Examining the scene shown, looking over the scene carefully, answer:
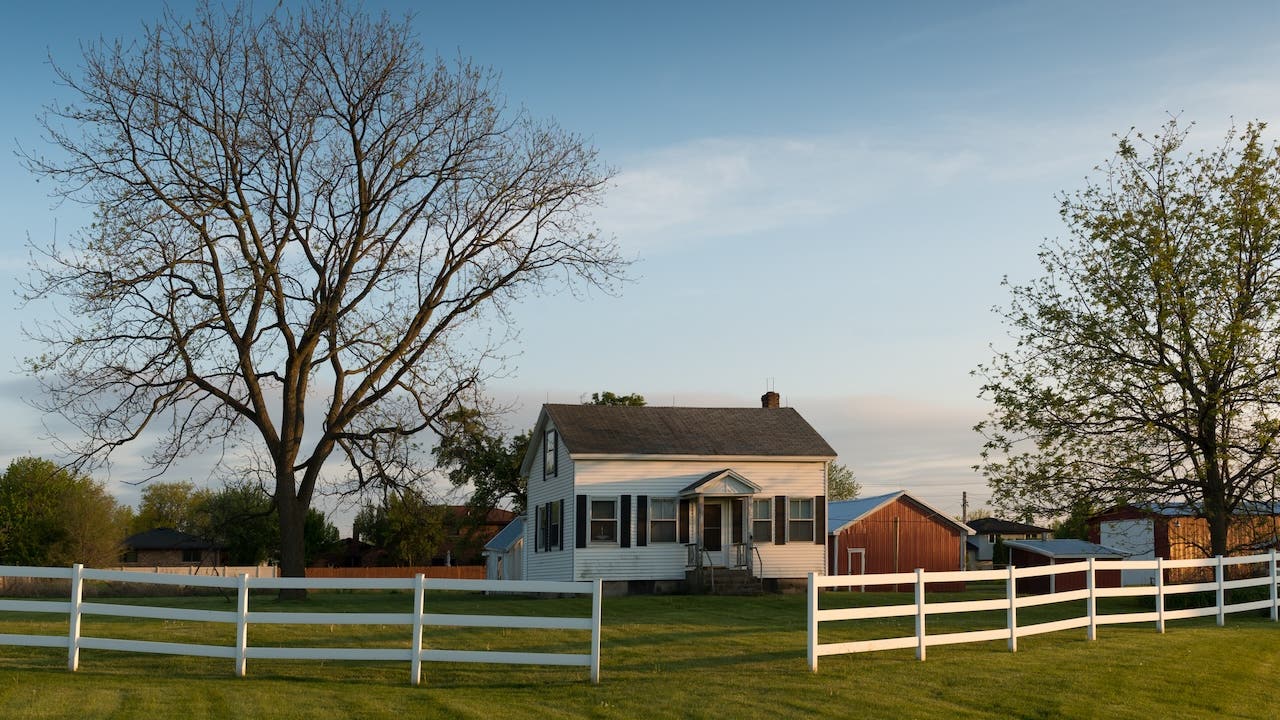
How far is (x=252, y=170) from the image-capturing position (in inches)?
1186

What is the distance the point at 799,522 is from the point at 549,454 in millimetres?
8050

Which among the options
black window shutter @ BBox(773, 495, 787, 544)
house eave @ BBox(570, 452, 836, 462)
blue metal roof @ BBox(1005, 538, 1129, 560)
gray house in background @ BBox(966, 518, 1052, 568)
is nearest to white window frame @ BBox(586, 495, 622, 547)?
house eave @ BBox(570, 452, 836, 462)

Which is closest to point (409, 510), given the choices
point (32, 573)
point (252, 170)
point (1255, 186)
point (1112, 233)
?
point (252, 170)

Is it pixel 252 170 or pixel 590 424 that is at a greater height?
pixel 252 170

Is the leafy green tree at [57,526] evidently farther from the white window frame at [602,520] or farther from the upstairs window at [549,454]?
the white window frame at [602,520]

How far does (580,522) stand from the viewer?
112 ft

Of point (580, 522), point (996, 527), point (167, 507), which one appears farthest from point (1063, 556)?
point (167, 507)

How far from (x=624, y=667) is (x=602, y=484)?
18.2m

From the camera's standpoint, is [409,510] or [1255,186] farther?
[409,510]

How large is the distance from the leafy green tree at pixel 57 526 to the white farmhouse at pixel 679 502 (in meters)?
39.2

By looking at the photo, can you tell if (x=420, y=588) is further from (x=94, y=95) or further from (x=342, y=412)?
(x=94, y=95)

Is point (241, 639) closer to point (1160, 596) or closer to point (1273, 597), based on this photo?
point (1160, 596)

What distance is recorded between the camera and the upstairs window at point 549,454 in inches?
1460

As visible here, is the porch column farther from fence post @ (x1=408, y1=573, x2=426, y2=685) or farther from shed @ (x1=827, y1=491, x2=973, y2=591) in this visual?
fence post @ (x1=408, y1=573, x2=426, y2=685)
